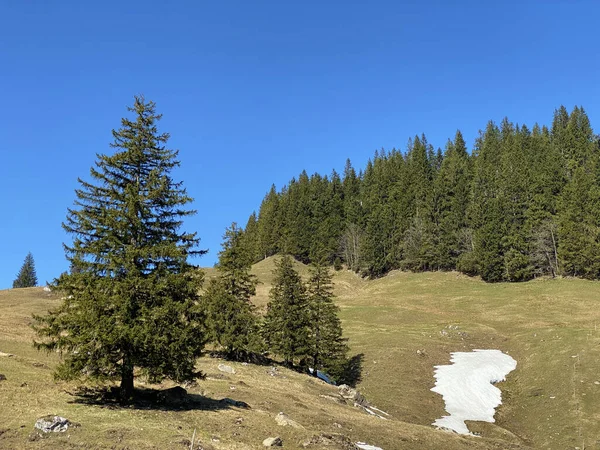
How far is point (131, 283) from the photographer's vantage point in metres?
19.4

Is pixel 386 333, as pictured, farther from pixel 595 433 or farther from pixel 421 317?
pixel 595 433

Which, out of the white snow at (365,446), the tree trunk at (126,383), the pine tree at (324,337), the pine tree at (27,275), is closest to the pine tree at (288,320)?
the pine tree at (324,337)

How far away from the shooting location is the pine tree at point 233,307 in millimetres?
38531

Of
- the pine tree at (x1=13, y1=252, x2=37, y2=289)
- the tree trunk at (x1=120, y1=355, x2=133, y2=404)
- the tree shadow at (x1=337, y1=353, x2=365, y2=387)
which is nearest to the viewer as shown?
the tree trunk at (x1=120, y1=355, x2=133, y2=404)

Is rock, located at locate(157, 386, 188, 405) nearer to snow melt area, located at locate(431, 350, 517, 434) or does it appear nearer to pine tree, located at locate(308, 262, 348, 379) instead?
snow melt area, located at locate(431, 350, 517, 434)

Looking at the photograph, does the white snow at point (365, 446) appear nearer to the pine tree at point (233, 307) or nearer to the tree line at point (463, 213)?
the pine tree at point (233, 307)

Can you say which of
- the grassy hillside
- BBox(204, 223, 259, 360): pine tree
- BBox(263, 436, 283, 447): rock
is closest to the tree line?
the grassy hillside

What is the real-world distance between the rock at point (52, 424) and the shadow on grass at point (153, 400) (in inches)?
142

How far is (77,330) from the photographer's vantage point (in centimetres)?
1845

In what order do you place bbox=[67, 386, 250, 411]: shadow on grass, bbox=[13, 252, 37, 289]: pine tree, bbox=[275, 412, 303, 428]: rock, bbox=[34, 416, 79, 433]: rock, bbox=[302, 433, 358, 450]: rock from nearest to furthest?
bbox=[34, 416, 79, 433]: rock
bbox=[302, 433, 358, 450]: rock
bbox=[67, 386, 250, 411]: shadow on grass
bbox=[275, 412, 303, 428]: rock
bbox=[13, 252, 37, 289]: pine tree

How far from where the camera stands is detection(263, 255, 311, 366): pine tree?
4125 centimetres

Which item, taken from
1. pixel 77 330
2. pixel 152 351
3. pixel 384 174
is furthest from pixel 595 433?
pixel 384 174

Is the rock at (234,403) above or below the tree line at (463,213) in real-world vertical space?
below

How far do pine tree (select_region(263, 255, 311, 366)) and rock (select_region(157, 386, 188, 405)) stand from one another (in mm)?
19759
